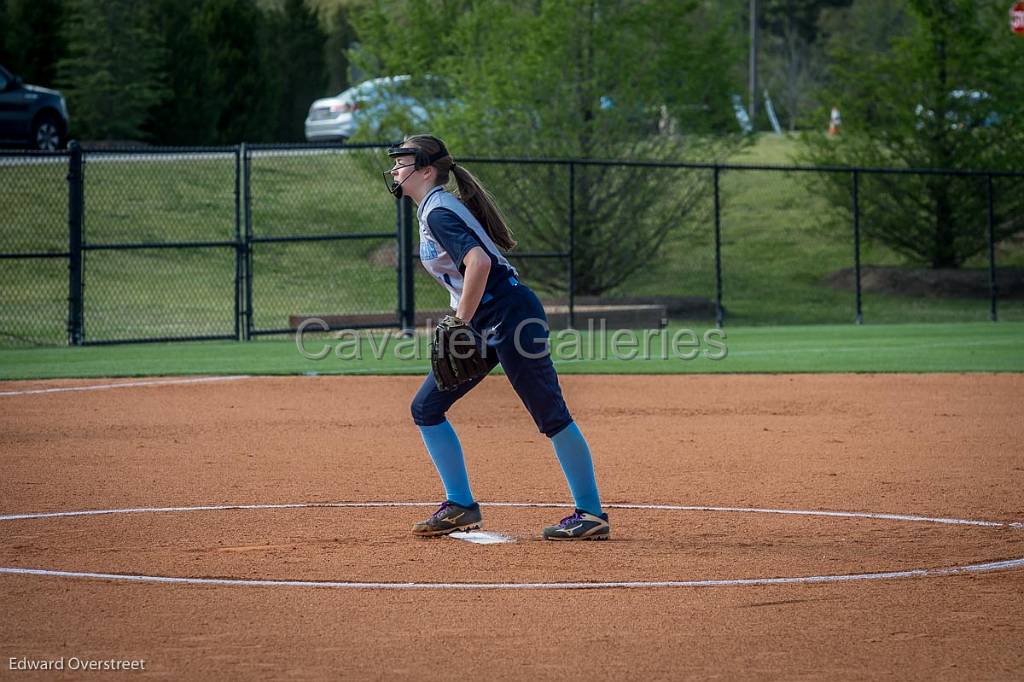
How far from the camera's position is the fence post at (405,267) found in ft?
68.6

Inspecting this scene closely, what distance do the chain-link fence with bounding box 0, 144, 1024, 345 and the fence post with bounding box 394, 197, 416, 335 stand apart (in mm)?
37

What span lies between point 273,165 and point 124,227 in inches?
270

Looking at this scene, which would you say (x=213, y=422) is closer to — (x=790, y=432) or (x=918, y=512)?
(x=790, y=432)

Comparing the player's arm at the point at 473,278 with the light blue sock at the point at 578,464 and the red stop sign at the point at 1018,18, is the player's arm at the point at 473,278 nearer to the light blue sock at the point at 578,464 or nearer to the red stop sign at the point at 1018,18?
the light blue sock at the point at 578,464

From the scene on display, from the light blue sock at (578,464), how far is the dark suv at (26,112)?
978 inches

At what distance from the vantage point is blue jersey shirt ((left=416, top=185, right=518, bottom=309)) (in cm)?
696

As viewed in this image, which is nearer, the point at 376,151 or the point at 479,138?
the point at 479,138

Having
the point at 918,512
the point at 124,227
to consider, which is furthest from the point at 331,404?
the point at 124,227

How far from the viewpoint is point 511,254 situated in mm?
23812

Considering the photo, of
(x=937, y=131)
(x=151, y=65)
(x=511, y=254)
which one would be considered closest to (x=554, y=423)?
(x=511, y=254)

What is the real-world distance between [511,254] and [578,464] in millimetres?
16669

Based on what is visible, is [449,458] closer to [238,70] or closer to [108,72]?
[108,72]

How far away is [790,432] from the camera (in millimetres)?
11773

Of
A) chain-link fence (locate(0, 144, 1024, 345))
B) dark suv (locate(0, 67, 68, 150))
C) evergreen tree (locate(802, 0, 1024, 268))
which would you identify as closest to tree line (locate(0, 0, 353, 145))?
chain-link fence (locate(0, 144, 1024, 345))
